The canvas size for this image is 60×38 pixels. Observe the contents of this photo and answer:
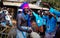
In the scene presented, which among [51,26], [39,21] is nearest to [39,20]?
[39,21]

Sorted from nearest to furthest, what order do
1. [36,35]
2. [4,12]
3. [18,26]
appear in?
[18,26] → [36,35] → [4,12]

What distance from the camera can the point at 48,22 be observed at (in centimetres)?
536

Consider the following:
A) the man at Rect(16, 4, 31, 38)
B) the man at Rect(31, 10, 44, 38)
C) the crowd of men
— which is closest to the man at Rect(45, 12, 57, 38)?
the crowd of men

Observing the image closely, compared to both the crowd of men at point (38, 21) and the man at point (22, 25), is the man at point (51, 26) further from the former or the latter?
the man at point (22, 25)

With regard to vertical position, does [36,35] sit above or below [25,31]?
below

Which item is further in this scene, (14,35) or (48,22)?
(48,22)

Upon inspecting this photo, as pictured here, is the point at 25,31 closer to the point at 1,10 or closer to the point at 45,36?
the point at 45,36

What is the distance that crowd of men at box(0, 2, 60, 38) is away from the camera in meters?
4.82

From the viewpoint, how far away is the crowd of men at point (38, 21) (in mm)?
4824

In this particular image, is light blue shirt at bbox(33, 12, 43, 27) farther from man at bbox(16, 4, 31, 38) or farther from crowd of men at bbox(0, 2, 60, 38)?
man at bbox(16, 4, 31, 38)

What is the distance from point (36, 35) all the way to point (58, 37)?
1.55 feet

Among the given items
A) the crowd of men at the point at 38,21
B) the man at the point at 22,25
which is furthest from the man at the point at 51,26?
the man at the point at 22,25

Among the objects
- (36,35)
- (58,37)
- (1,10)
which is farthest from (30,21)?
(1,10)

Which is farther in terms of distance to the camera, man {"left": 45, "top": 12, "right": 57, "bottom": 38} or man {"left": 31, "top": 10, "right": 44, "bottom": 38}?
man {"left": 31, "top": 10, "right": 44, "bottom": 38}
